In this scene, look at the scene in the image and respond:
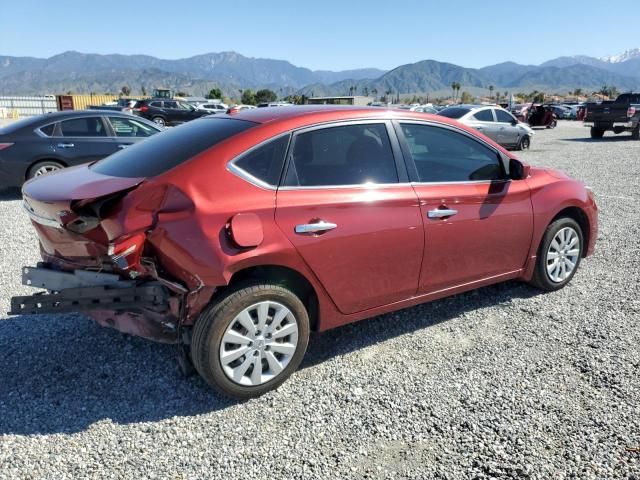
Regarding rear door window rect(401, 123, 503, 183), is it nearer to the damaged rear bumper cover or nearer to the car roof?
the car roof

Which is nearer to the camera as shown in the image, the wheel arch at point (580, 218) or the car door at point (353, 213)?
the car door at point (353, 213)

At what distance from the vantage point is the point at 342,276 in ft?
11.0

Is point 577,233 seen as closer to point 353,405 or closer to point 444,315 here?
point 444,315

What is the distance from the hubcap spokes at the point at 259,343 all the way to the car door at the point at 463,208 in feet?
3.76

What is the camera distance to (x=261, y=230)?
2.97 m

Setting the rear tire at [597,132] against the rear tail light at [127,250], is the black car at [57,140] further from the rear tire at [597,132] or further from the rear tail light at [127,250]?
the rear tire at [597,132]

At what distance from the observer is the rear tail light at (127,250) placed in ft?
9.09

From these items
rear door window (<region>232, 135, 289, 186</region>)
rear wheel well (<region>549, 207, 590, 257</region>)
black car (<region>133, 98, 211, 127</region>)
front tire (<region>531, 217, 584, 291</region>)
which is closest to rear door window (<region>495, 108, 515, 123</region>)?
rear wheel well (<region>549, 207, 590, 257</region>)

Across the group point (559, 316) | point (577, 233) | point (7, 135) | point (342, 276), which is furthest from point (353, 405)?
point (7, 135)

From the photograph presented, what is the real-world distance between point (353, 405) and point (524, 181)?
97.1 inches

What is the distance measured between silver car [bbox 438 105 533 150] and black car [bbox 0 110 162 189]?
1022 centimetres

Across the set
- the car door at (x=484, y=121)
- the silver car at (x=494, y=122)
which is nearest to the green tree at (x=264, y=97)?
the silver car at (x=494, y=122)

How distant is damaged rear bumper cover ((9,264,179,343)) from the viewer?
292cm

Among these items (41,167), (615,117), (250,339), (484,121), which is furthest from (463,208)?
(615,117)
